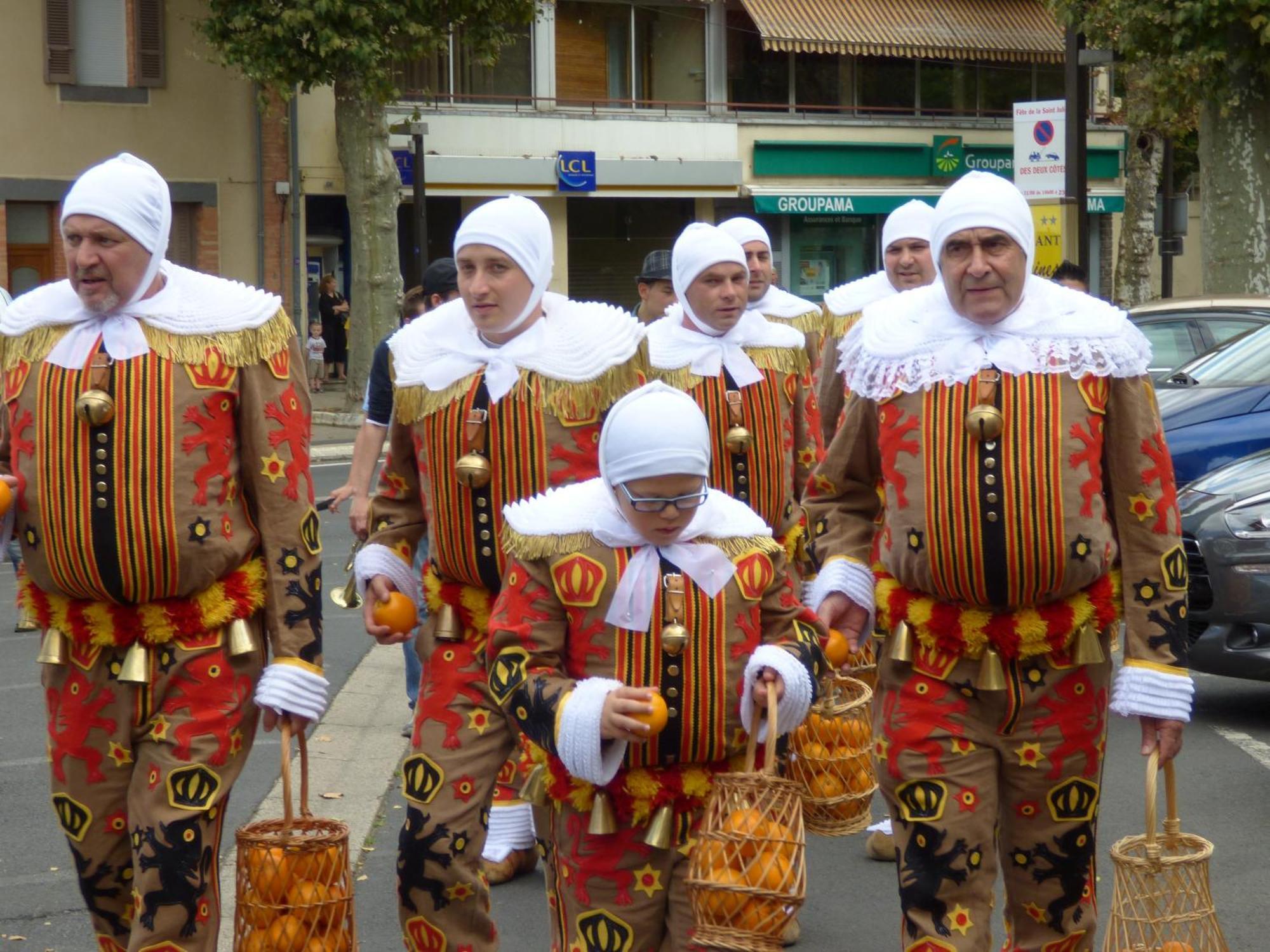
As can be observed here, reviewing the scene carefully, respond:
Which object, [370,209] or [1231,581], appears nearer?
[1231,581]

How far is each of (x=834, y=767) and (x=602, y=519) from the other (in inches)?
87.2

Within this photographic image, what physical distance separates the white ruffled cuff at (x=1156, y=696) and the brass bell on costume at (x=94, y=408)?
2343 millimetres

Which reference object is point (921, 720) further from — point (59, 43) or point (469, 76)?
point (469, 76)

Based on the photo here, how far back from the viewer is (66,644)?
4363 millimetres

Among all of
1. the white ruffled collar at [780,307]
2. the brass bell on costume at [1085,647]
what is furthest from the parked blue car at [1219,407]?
the brass bell on costume at [1085,647]

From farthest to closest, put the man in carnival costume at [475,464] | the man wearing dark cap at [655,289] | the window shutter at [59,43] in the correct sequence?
the window shutter at [59,43], the man wearing dark cap at [655,289], the man in carnival costume at [475,464]

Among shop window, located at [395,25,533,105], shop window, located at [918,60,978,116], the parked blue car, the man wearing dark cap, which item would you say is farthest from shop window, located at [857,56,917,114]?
the man wearing dark cap

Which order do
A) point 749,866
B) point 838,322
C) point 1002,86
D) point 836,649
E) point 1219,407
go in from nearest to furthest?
point 749,866 < point 836,649 < point 838,322 < point 1219,407 < point 1002,86

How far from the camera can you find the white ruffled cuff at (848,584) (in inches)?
180

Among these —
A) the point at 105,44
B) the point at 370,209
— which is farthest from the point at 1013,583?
the point at 105,44

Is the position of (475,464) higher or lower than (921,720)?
higher

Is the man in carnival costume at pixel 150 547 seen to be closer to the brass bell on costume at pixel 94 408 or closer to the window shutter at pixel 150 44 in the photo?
the brass bell on costume at pixel 94 408

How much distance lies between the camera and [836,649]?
4.32 metres

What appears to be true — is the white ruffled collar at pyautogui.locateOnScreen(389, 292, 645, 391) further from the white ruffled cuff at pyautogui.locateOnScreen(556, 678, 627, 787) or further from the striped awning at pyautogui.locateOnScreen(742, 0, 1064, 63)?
the striped awning at pyautogui.locateOnScreen(742, 0, 1064, 63)
